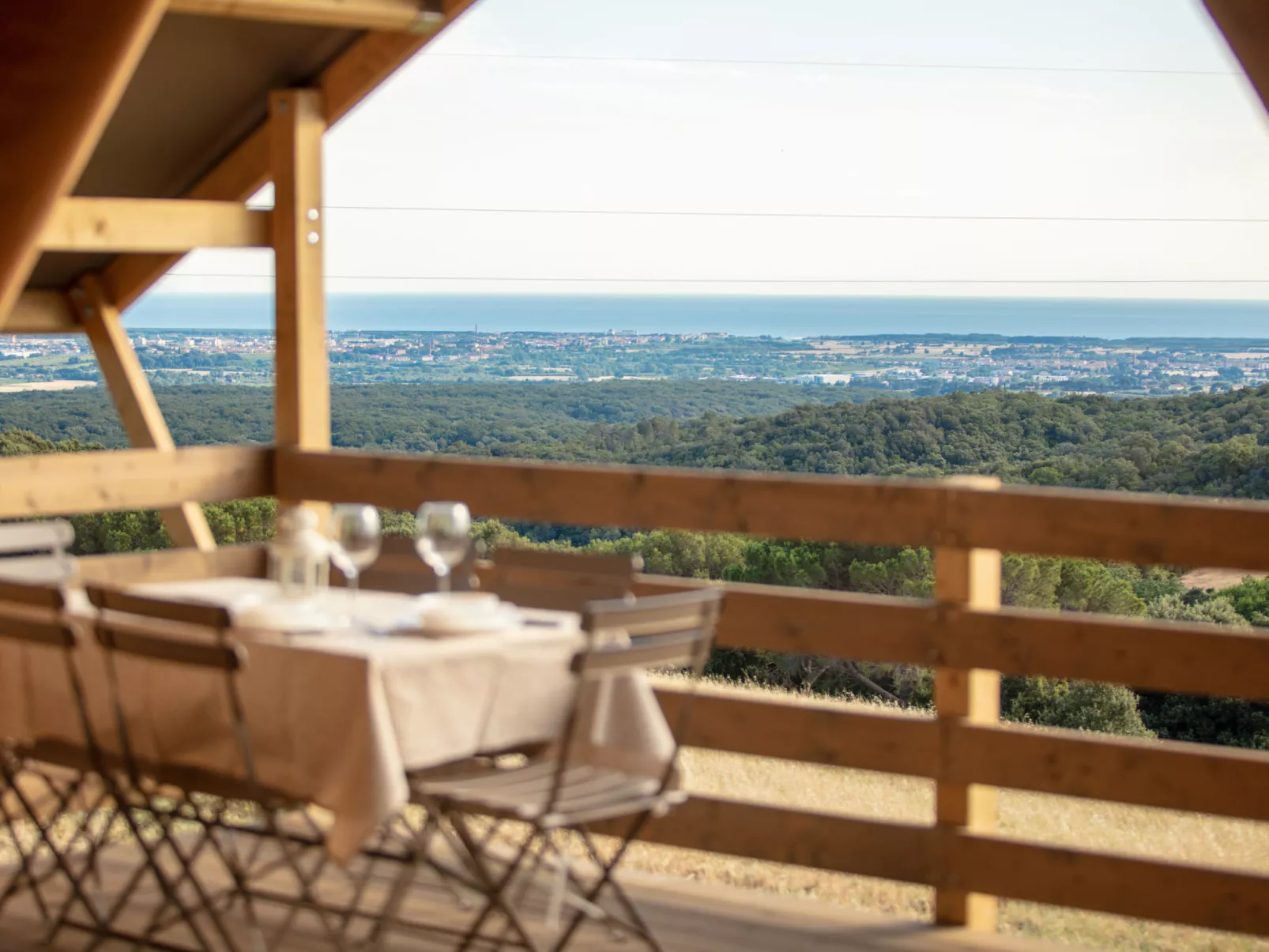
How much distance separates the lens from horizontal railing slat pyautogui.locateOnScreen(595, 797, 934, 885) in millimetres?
3582

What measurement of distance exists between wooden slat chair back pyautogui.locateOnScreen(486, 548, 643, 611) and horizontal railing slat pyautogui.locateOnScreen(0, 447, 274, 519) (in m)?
1.23

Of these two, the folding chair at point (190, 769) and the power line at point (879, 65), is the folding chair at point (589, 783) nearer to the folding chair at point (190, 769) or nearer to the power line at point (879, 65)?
the folding chair at point (190, 769)

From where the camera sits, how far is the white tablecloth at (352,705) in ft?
8.89

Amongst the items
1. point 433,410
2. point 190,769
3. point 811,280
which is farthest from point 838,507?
point 811,280

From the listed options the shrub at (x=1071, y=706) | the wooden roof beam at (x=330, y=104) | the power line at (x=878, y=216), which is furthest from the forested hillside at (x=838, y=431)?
the wooden roof beam at (x=330, y=104)

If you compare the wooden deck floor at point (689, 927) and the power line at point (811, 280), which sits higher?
the power line at point (811, 280)

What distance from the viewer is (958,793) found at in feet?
11.6

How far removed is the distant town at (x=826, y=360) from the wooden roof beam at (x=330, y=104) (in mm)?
13341

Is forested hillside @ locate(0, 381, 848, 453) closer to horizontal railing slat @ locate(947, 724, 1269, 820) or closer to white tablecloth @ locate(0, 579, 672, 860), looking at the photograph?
white tablecloth @ locate(0, 579, 672, 860)

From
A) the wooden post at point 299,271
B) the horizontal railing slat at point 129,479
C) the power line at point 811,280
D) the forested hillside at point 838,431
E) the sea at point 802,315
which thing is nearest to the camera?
the horizontal railing slat at point 129,479

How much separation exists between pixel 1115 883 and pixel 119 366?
4.73 metres

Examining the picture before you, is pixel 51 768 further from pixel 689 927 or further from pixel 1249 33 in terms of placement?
pixel 1249 33

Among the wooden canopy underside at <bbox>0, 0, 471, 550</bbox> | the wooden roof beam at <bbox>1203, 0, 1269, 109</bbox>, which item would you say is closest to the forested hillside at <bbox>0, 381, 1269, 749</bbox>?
the wooden canopy underside at <bbox>0, 0, 471, 550</bbox>

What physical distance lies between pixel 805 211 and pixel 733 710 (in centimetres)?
2342
